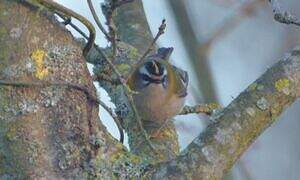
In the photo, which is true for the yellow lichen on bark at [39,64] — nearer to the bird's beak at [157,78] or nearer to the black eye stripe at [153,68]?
the black eye stripe at [153,68]

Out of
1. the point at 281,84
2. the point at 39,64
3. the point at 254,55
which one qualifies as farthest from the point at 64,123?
the point at 254,55

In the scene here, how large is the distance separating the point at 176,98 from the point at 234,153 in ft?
5.14

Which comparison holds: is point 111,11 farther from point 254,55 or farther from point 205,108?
point 254,55

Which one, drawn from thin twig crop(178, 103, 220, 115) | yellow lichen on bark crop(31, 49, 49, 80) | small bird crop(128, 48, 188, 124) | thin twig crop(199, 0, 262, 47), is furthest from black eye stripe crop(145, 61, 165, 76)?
yellow lichen on bark crop(31, 49, 49, 80)

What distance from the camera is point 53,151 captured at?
5.57 ft

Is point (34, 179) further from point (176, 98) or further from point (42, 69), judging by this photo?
point (176, 98)

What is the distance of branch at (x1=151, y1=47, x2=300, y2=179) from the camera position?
5.59ft

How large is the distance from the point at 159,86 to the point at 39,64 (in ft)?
5.59

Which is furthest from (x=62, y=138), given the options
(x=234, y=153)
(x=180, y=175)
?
(x=234, y=153)

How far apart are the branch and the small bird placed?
1.10 metres

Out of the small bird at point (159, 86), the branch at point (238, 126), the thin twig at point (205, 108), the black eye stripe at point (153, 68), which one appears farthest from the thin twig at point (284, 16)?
the black eye stripe at point (153, 68)

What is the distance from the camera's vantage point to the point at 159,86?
3430mm

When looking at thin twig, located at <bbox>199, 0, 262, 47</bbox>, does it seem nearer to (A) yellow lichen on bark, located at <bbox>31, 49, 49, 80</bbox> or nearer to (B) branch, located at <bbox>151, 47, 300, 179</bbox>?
(B) branch, located at <bbox>151, 47, 300, 179</bbox>

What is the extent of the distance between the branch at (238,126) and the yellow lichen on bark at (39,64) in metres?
0.32
